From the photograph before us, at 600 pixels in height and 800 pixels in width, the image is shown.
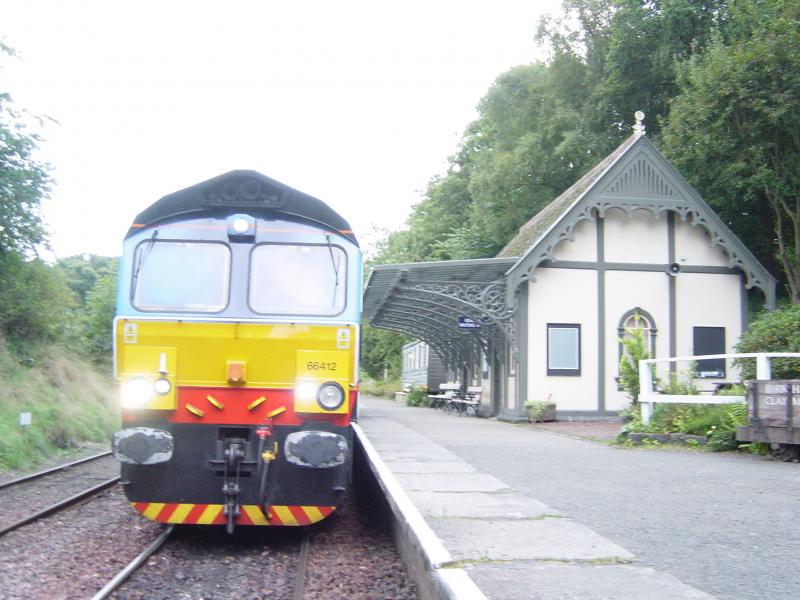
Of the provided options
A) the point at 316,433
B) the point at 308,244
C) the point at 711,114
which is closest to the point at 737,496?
the point at 316,433

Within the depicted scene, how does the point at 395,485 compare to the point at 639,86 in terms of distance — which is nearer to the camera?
the point at 395,485

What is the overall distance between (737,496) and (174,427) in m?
5.39

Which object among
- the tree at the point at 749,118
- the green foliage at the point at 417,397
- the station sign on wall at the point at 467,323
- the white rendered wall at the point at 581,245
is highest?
the tree at the point at 749,118

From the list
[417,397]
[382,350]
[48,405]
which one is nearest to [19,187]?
[48,405]

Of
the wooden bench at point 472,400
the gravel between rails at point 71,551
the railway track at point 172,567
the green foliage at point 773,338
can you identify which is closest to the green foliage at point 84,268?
the wooden bench at point 472,400

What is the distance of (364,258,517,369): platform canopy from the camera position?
20.3 m

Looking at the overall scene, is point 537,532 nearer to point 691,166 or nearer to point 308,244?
point 308,244

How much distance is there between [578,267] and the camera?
2086 centimetres

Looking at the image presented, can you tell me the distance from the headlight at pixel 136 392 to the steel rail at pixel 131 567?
4.18 ft

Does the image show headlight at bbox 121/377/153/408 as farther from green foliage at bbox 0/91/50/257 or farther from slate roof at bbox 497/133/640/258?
slate roof at bbox 497/133/640/258

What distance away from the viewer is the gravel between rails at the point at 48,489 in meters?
9.53

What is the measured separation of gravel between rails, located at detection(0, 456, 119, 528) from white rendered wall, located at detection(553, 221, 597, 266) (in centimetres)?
1163

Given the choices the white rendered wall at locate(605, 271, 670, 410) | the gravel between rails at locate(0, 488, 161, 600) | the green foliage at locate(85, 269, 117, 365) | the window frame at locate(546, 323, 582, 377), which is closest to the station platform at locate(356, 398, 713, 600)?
the gravel between rails at locate(0, 488, 161, 600)

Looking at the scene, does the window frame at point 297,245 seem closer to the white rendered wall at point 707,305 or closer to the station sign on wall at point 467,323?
the station sign on wall at point 467,323
